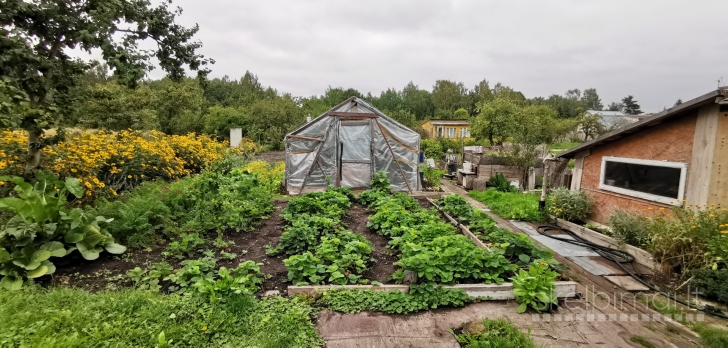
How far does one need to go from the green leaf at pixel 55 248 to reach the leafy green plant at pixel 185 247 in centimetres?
113

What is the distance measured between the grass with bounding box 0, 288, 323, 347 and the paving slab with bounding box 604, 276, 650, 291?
4.63m

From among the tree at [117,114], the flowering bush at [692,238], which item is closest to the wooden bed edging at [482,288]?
the flowering bush at [692,238]

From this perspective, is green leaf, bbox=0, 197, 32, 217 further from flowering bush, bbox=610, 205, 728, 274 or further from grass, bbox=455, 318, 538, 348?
flowering bush, bbox=610, 205, 728, 274

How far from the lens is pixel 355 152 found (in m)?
10.9

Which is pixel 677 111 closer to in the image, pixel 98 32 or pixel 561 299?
pixel 561 299

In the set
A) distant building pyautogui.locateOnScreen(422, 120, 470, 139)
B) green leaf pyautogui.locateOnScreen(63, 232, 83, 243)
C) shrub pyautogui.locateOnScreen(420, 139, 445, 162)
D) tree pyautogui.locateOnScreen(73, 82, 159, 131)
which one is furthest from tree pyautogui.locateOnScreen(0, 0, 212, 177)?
distant building pyautogui.locateOnScreen(422, 120, 470, 139)

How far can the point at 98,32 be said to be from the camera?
4.61 meters

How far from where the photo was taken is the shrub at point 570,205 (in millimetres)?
7672

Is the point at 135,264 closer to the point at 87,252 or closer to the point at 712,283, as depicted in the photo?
the point at 87,252

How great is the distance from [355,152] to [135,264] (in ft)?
23.9

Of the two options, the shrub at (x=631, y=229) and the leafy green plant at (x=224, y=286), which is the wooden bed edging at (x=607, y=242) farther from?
the leafy green plant at (x=224, y=286)

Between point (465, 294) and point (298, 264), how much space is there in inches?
84.9

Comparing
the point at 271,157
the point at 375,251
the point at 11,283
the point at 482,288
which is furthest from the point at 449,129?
the point at 11,283

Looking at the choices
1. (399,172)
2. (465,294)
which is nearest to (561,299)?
(465,294)
